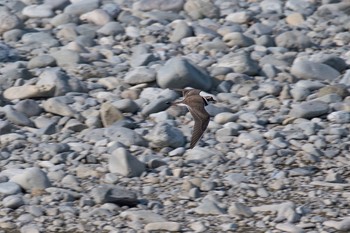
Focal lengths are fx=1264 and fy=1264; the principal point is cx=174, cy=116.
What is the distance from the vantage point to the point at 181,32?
10.5 m

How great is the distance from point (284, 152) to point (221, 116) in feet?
2.13

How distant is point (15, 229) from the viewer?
7.16m

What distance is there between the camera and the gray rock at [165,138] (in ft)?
27.4

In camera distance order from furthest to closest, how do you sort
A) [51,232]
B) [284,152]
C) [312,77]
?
[312,77] → [284,152] → [51,232]

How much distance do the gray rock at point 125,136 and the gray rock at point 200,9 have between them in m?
2.79

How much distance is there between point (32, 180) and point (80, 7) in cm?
370

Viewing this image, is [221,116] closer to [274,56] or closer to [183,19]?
[274,56]

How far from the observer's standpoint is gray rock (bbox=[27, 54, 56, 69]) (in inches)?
380

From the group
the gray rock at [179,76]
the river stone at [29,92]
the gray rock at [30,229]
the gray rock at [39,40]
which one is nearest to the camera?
the gray rock at [30,229]

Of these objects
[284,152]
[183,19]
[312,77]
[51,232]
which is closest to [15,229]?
[51,232]

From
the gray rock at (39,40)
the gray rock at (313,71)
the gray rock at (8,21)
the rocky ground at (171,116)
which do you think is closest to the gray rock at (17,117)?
the rocky ground at (171,116)

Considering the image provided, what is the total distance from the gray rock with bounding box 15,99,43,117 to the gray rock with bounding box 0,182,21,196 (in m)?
1.28

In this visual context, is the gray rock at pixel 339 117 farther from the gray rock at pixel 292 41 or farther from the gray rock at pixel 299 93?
the gray rock at pixel 292 41

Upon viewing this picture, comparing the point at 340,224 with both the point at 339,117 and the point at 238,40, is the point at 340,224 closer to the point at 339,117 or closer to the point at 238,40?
the point at 339,117
